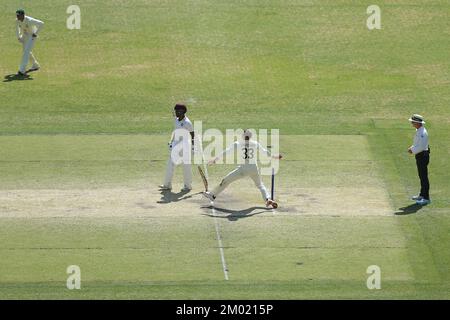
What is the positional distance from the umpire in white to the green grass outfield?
372 mm

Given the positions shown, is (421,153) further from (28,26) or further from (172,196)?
(28,26)

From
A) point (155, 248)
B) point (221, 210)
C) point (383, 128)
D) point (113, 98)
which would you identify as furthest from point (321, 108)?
point (155, 248)

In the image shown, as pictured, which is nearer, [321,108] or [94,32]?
[321,108]

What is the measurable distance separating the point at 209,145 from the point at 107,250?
→ 26.4 ft

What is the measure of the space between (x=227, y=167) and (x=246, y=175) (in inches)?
132

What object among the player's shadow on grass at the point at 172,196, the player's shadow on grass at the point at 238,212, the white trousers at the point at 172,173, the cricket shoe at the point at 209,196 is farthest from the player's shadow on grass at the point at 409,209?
the white trousers at the point at 172,173

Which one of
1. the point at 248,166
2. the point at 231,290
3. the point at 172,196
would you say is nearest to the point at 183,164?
the point at 172,196

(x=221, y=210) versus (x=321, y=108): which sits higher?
(x=321, y=108)

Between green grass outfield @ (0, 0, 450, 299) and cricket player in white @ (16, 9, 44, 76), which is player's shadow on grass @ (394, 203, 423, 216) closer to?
green grass outfield @ (0, 0, 450, 299)

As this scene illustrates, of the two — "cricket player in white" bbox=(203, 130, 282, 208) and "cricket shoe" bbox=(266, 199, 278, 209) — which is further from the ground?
"cricket player in white" bbox=(203, 130, 282, 208)

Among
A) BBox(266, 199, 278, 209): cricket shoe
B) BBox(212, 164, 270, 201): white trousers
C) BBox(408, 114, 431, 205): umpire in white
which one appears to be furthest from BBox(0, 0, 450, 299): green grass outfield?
BBox(212, 164, 270, 201): white trousers

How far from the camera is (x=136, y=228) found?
2914 centimetres

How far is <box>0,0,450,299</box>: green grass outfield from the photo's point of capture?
26891 millimetres

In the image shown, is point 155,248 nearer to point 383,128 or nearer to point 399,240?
point 399,240
